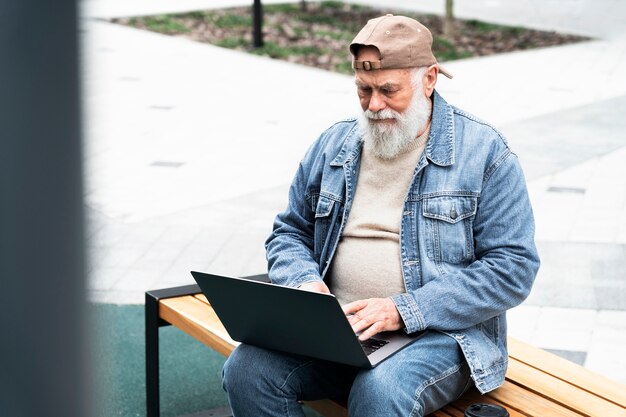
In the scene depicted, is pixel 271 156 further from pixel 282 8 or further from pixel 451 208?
pixel 282 8

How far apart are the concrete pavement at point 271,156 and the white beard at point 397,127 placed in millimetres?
798

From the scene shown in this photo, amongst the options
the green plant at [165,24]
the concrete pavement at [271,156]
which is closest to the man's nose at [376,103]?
the concrete pavement at [271,156]

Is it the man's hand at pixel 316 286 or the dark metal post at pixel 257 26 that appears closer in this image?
the man's hand at pixel 316 286

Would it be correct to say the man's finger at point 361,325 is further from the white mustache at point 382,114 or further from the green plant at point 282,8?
the green plant at point 282,8

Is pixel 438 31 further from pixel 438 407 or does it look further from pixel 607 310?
pixel 438 407

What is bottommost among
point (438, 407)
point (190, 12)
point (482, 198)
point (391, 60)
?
point (190, 12)

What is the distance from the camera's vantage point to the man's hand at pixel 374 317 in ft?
9.03

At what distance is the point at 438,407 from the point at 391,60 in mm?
939

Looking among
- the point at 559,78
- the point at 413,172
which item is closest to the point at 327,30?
the point at 559,78

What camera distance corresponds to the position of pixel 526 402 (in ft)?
9.32

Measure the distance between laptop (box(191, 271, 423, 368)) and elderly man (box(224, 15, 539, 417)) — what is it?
0.05 meters

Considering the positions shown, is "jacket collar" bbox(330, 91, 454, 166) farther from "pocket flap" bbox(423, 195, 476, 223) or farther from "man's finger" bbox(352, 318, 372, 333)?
"man's finger" bbox(352, 318, 372, 333)

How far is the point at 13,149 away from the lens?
45 centimetres

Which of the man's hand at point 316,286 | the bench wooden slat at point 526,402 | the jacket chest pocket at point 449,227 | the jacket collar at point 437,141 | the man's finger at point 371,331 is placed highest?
the jacket collar at point 437,141
